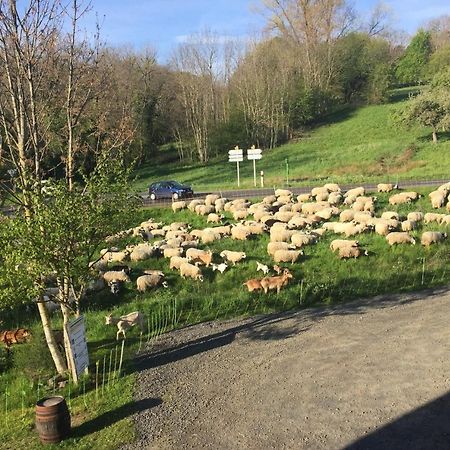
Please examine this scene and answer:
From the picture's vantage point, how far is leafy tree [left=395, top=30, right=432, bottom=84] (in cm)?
8731

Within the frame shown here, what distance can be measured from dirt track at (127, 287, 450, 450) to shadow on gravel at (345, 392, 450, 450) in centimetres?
2

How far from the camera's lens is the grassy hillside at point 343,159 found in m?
46.4

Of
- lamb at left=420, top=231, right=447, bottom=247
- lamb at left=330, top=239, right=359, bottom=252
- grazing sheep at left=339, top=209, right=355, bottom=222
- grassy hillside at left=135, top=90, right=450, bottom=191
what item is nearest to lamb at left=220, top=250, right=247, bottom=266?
lamb at left=330, top=239, right=359, bottom=252

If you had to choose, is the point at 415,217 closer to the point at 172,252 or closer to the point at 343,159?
the point at 172,252

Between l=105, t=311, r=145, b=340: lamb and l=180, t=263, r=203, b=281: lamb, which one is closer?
l=105, t=311, r=145, b=340: lamb

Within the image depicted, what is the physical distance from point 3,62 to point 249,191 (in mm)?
28090

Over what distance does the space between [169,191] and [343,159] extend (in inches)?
887

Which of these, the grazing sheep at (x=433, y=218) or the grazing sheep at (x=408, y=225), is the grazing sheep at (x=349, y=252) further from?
the grazing sheep at (x=433, y=218)

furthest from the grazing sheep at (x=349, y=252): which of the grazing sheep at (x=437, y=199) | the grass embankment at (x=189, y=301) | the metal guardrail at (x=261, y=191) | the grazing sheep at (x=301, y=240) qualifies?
the metal guardrail at (x=261, y=191)

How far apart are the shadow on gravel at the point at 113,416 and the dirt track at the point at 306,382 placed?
25 cm

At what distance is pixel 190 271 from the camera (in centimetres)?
2073

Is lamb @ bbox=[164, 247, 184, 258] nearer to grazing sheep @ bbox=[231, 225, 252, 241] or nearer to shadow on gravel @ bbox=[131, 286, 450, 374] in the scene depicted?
grazing sheep @ bbox=[231, 225, 252, 241]

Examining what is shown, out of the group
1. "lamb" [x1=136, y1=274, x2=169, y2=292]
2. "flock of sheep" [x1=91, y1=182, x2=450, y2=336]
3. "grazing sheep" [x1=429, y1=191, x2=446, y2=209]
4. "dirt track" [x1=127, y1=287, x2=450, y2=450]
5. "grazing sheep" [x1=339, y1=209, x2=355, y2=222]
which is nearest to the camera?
"dirt track" [x1=127, y1=287, x2=450, y2=450]

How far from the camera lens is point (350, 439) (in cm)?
915
